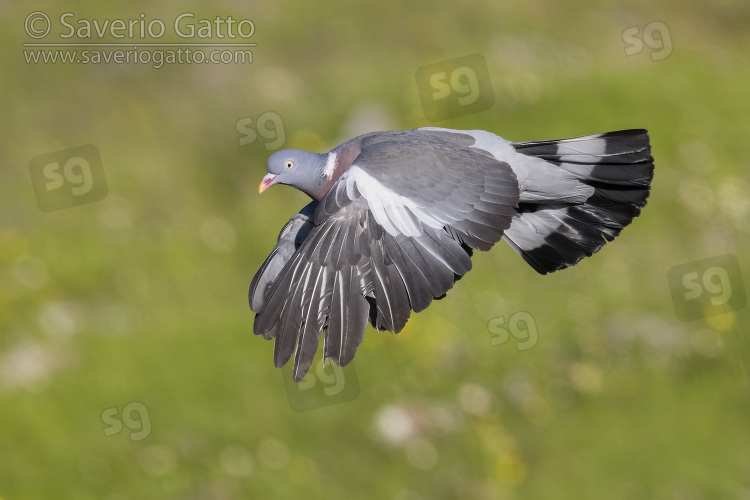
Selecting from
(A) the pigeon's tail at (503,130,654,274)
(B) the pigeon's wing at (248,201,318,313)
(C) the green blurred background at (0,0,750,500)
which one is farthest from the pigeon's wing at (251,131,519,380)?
(C) the green blurred background at (0,0,750,500)

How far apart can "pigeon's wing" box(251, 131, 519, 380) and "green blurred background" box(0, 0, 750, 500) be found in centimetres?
658

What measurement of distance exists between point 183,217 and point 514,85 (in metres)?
5.78

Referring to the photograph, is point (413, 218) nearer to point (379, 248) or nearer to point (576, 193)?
point (379, 248)

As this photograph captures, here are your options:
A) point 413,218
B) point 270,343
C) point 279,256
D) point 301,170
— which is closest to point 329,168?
point 301,170

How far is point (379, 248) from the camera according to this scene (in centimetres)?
761

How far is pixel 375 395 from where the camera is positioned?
14.4 metres

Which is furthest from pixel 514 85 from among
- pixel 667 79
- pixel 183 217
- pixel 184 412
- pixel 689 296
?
pixel 184 412

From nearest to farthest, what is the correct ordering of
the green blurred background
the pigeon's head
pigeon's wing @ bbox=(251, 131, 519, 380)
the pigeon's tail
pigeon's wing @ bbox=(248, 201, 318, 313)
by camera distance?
pigeon's wing @ bbox=(251, 131, 519, 380), pigeon's wing @ bbox=(248, 201, 318, 313), the pigeon's tail, the pigeon's head, the green blurred background

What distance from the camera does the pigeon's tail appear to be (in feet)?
27.6

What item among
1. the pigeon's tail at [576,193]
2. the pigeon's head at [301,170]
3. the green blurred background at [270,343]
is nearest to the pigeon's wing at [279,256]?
the pigeon's head at [301,170]

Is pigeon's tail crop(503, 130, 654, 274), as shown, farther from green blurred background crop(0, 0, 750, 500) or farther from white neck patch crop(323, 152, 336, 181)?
green blurred background crop(0, 0, 750, 500)

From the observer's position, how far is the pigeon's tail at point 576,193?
27.6 ft

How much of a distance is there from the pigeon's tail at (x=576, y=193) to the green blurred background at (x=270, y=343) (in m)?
5.92

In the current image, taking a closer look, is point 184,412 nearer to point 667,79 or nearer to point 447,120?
point 447,120
